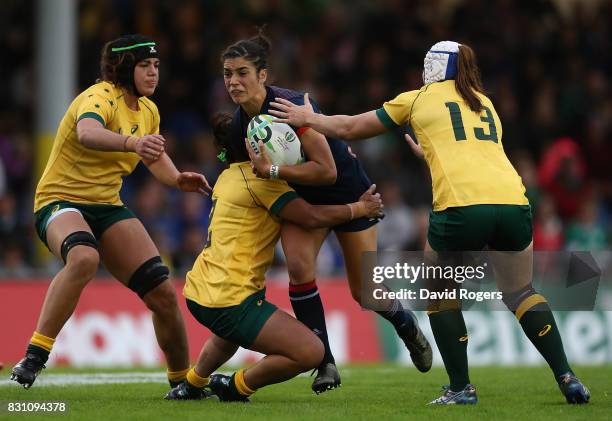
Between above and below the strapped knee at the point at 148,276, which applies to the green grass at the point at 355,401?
below

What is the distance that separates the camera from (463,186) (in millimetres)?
7609

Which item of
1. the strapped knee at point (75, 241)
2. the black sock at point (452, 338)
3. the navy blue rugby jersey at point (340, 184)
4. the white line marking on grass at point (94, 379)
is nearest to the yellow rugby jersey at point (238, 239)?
the navy blue rugby jersey at point (340, 184)

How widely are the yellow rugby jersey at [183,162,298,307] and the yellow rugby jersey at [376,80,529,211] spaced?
35.8 inches

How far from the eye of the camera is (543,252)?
1416 cm

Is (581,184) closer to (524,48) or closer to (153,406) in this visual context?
(524,48)

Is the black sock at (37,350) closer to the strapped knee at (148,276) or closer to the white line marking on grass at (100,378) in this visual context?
the strapped knee at (148,276)

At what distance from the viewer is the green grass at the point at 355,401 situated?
731cm

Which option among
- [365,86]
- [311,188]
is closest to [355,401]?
[311,188]

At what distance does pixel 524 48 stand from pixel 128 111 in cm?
1049

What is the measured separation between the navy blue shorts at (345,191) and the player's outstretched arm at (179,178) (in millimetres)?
631

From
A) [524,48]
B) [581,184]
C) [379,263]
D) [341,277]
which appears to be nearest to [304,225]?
[379,263]

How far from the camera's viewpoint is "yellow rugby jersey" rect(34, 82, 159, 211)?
849cm

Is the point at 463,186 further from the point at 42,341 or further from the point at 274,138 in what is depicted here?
the point at 42,341

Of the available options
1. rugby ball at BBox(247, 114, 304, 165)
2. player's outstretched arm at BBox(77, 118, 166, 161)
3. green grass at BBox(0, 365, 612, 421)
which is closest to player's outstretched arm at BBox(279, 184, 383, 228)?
rugby ball at BBox(247, 114, 304, 165)
